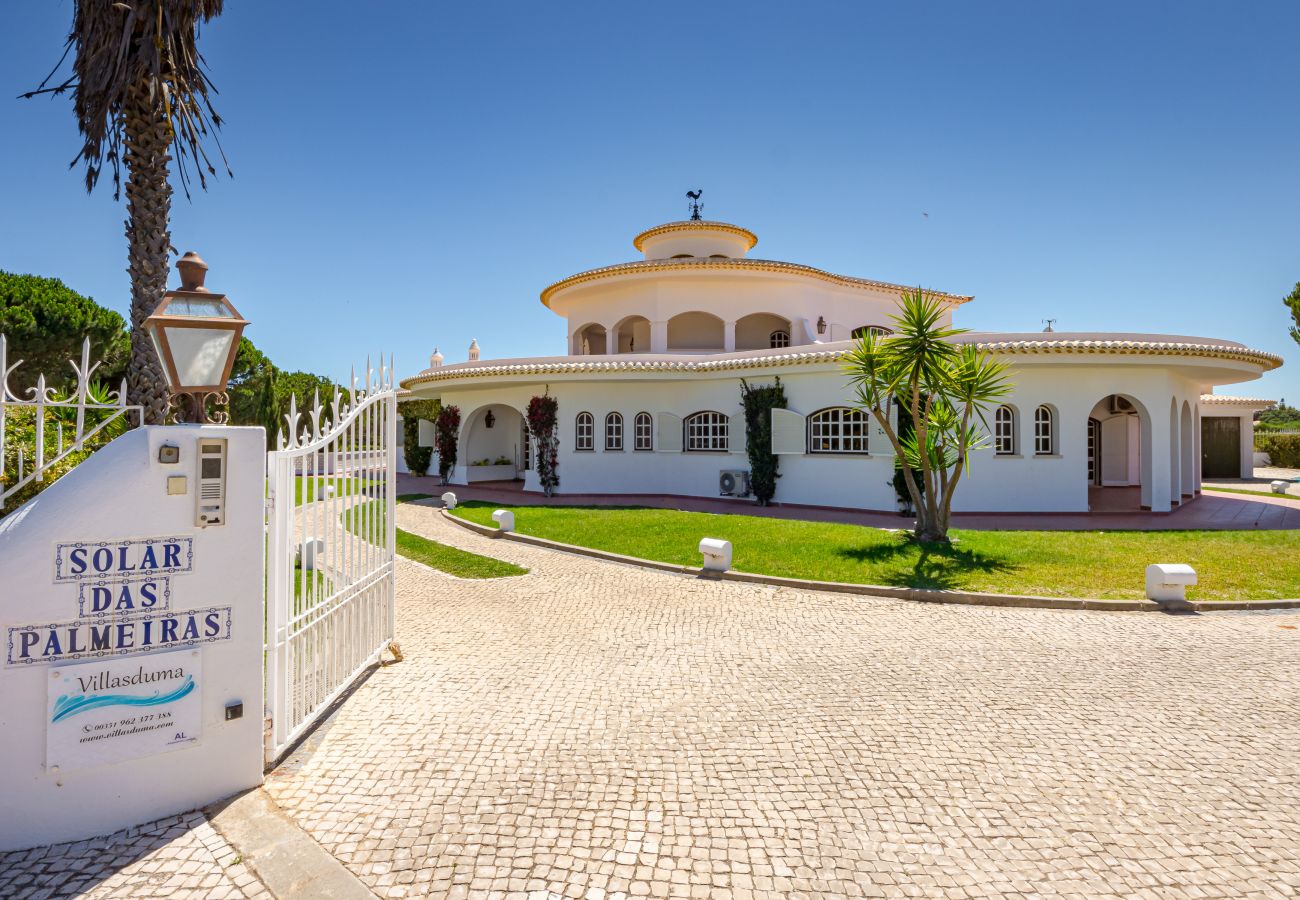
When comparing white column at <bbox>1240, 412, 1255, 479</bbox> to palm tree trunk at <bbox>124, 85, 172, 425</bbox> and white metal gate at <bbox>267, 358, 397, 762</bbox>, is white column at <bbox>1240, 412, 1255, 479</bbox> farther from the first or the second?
palm tree trunk at <bbox>124, 85, 172, 425</bbox>

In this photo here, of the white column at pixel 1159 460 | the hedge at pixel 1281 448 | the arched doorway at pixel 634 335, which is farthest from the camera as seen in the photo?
the hedge at pixel 1281 448

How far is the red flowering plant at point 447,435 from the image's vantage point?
72.4 ft

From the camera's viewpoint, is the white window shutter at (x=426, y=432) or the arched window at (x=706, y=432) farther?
the white window shutter at (x=426, y=432)

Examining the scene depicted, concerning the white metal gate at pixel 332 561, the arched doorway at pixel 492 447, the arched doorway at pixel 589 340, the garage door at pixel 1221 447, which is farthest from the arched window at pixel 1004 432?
the garage door at pixel 1221 447

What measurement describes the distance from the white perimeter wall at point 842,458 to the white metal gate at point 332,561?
40.9ft

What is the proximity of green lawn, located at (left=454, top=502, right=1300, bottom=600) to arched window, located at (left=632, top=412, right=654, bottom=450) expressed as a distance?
17.6 feet

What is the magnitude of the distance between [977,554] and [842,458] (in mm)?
5834

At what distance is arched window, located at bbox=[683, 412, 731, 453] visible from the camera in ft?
61.8

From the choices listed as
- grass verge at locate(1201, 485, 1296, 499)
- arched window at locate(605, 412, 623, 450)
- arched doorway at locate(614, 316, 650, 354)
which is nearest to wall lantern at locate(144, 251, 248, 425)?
arched window at locate(605, 412, 623, 450)

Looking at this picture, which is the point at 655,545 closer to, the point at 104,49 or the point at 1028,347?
the point at 1028,347

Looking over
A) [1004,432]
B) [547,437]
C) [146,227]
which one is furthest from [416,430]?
[1004,432]

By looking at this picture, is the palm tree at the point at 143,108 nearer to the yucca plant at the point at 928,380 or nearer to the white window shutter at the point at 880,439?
the yucca plant at the point at 928,380

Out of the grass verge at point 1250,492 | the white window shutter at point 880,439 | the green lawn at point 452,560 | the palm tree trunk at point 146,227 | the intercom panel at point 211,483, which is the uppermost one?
the palm tree trunk at point 146,227

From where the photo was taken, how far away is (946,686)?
18.0 ft
